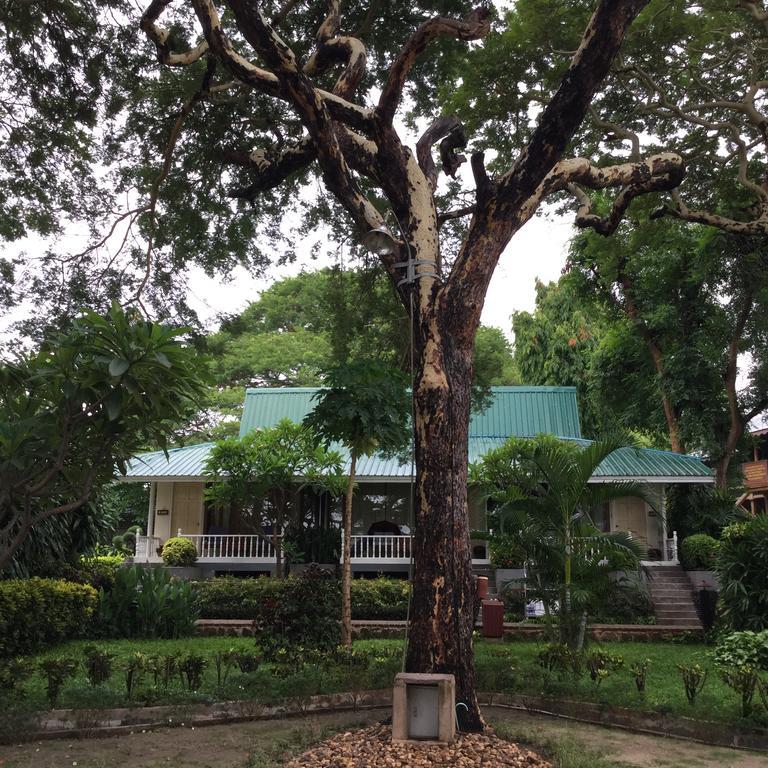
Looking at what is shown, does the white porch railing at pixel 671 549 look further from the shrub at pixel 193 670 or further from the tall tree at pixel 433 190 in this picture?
the shrub at pixel 193 670

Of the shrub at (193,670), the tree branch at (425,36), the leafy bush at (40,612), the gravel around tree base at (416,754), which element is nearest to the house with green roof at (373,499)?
the leafy bush at (40,612)

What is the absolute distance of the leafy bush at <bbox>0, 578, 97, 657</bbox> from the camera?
10703mm

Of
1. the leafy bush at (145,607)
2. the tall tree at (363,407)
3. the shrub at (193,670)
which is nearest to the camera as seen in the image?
the shrub at (193,670)

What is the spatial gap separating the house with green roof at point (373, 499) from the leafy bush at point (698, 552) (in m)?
0.44

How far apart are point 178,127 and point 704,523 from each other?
15779 millimetres

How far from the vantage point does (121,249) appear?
35.4 ft

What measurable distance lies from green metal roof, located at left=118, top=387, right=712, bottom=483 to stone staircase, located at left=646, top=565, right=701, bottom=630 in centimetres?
219

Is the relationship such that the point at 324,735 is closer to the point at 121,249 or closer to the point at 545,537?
the point at 545,537

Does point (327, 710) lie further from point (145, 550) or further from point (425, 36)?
point (145, 550)

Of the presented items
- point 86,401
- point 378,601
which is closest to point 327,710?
point 86,401

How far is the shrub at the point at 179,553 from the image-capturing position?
61.3 feet

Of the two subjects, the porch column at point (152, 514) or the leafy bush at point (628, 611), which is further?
the porch column at point (152, 514)

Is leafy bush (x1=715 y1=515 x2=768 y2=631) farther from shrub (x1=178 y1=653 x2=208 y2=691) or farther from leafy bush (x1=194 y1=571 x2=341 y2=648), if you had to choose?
shrub (x1=178 y1=653 x2=208 y2=691)

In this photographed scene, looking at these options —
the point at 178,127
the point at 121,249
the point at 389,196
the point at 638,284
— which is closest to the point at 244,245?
the point at 121,249
